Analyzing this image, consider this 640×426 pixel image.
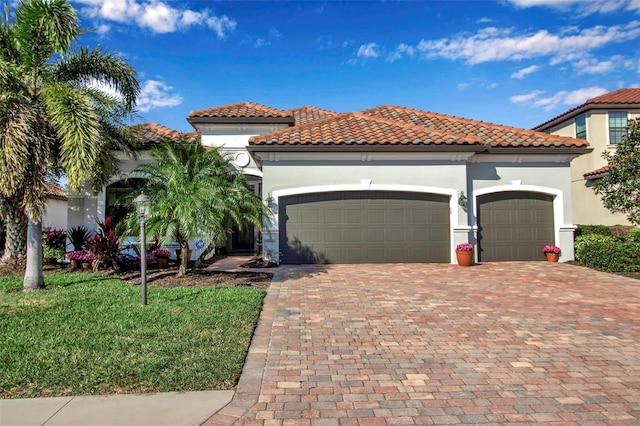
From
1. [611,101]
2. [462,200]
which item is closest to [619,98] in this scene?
[611,101]

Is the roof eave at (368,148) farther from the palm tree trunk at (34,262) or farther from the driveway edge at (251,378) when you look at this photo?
the driveway edge at (251,378)

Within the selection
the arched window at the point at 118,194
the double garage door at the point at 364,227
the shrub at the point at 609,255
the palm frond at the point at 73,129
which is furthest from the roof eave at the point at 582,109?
the palm frond at the point at 73,129

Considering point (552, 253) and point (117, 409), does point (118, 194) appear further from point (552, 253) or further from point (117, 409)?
point (552, 253)

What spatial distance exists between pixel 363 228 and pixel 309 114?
28.8ft

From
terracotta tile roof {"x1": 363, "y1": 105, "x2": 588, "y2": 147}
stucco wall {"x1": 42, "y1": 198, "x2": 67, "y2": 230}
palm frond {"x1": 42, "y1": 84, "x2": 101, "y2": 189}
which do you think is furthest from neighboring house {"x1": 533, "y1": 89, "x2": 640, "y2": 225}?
stucco wall {"x1": 42, "y1": 198, "x2": 67, "y2": 230}

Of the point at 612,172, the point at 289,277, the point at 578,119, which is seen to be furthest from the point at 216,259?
the point at 578,119

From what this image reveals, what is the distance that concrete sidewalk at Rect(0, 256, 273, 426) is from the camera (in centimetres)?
321

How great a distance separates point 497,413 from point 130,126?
11.2m

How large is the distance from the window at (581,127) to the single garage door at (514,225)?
10.4 m

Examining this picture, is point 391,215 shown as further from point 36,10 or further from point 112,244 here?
point 36,10

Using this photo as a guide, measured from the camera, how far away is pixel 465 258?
11977 millimetres

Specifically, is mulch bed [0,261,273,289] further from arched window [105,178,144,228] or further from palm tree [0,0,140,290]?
arched window [105,178,144,228]

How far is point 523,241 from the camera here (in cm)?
1329

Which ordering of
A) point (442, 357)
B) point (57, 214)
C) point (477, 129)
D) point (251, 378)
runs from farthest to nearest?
point (57, 214)
point (477, 129)
point (442, 357)
point (251, 378)
